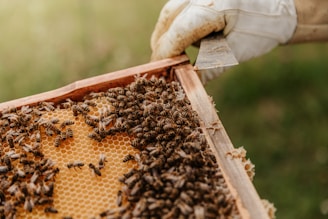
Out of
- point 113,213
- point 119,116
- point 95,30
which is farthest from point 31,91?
point 113,213

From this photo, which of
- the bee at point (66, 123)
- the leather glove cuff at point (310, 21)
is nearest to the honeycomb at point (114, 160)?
the bee at point (66, 123)

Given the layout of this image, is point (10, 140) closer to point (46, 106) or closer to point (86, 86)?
point (46, 106)

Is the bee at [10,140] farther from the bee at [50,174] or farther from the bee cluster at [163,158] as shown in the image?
the bee cluster at [163,158]

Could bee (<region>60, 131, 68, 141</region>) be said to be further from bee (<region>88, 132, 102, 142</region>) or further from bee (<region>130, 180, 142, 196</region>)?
bee (<region>130, 180, 142, 196</region>)

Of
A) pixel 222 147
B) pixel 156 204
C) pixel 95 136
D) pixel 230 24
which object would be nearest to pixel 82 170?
pixel 95 136

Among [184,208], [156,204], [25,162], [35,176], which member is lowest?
[184,208]
